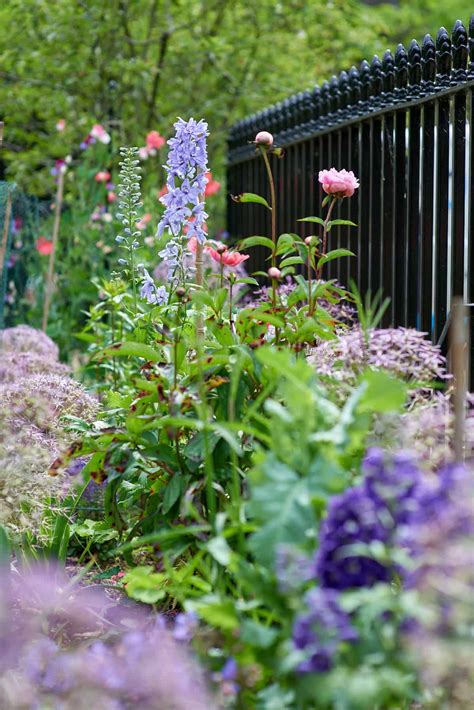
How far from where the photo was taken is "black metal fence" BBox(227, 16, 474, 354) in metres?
3.81

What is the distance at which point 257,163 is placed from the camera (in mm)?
7145

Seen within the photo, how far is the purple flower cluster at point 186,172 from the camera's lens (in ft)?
9.83

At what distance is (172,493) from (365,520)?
0.93m

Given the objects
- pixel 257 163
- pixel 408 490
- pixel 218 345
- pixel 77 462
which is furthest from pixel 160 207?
pixel 408 490

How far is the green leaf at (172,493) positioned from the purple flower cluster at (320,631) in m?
0.92

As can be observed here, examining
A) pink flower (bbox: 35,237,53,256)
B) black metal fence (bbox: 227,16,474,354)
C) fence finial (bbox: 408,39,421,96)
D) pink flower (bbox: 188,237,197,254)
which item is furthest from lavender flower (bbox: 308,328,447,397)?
pink flower (bbox: 35,237,53,256)

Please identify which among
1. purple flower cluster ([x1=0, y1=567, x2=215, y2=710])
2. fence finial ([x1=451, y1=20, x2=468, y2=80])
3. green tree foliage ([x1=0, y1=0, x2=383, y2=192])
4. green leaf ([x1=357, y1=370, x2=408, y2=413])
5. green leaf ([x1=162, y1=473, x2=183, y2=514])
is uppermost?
green tree foliage ([x1=0, y1=0, x2=383, y2=192])

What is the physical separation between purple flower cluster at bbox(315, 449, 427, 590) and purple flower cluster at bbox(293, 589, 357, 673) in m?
0.08

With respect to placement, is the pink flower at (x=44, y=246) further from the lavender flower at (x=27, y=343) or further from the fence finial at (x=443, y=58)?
the fence finial at (x=443, y=58)

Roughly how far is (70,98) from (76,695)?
7605mm

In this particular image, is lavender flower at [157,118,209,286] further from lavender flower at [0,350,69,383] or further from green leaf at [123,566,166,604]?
lavender flower at [0,350,69,383]

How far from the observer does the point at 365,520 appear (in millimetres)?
1591

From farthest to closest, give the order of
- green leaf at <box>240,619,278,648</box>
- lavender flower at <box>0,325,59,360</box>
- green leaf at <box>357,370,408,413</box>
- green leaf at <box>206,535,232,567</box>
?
lavender flower at <box>0,325,59,360</box> → green leaf at <box>357,370,408,413</box> → green leaf at <box>206,535,232,567</box> → green leaf at <box>240,619,278,648</box>

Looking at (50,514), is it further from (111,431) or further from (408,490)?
(408,490)
